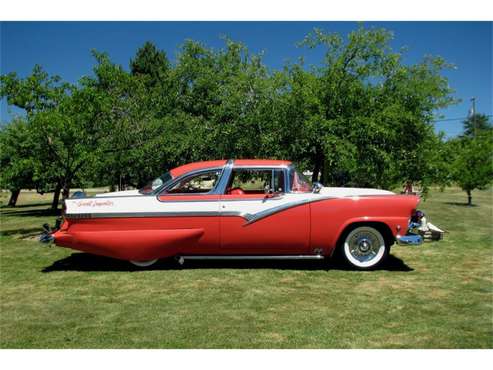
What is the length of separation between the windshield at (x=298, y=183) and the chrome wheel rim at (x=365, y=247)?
43.5 inches

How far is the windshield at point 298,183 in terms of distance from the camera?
24.1 feet

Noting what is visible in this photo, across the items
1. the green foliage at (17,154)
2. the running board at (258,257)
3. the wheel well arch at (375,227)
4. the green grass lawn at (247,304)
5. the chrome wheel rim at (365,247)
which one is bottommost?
the green grass lawn at (247,304)

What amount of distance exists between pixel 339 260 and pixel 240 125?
290 inches

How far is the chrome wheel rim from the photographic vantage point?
7.27 m

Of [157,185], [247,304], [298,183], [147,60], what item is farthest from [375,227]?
[147,60]

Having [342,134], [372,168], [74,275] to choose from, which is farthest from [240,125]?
[74,275]

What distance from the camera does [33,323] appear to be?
4.79 meters

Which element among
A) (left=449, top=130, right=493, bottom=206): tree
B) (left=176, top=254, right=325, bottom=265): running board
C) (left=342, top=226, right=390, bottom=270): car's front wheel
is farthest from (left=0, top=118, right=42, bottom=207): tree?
(left=449, top=130, right=493, bottom=206): tree

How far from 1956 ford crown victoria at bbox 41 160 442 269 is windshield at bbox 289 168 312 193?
2.8 inches

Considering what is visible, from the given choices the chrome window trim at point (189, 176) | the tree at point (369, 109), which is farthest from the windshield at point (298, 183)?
the tree at point (369, 109)

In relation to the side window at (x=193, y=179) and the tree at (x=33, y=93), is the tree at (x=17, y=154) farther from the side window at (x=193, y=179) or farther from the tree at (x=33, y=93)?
the side window at (x=193, y=179)

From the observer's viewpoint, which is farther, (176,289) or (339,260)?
(339,260)

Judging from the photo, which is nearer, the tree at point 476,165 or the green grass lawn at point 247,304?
the green grass lawn at point 247,304

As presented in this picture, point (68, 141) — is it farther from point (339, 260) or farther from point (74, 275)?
point (339, 260)
